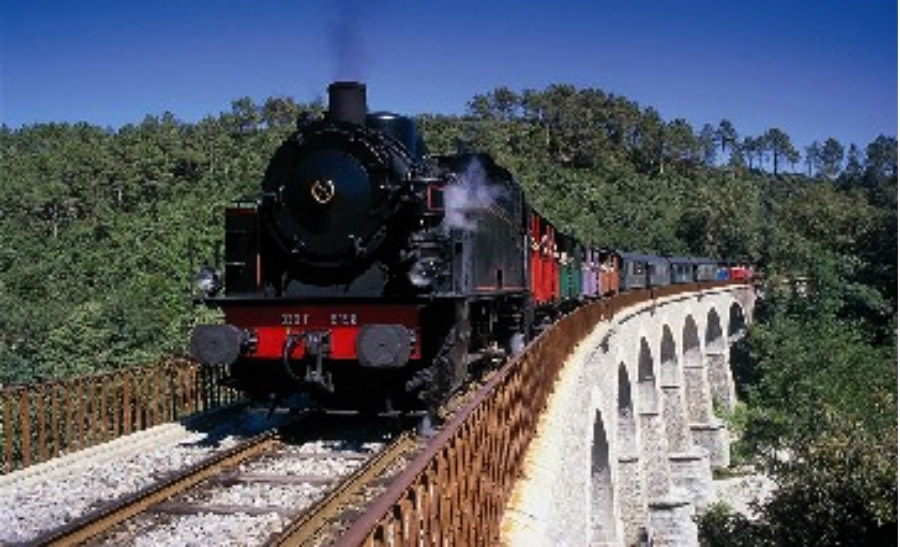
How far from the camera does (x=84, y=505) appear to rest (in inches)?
267

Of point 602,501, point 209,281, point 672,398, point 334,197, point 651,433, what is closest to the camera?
point 334,197

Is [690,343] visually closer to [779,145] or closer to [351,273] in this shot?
Result: [351,273]

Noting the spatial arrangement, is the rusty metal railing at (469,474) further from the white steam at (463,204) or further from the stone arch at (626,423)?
the stone arch at (626,423)

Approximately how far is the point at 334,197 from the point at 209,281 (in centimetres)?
170

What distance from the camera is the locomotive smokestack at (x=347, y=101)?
988 centimetres

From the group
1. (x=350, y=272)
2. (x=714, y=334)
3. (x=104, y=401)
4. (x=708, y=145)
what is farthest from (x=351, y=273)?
(x=708, y=145)

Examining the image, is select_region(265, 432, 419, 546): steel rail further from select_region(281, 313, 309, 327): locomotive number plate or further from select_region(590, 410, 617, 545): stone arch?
select_region(590, 410, 617, 545): stone arch

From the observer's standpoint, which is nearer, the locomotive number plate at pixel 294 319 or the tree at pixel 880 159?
the locomotive number plate at pixel 294 319

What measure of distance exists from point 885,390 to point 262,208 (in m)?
31.1

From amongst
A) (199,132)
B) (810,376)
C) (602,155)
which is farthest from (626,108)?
(810,376)

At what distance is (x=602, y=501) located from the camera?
1593cm

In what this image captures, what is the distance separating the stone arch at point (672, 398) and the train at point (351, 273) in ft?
74.7

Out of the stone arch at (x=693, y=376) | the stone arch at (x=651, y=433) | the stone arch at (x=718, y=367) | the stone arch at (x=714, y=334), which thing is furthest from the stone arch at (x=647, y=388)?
the stone arch at (x=718, y=367)

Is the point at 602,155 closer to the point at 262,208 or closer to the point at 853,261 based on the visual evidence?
the point at 853,261
